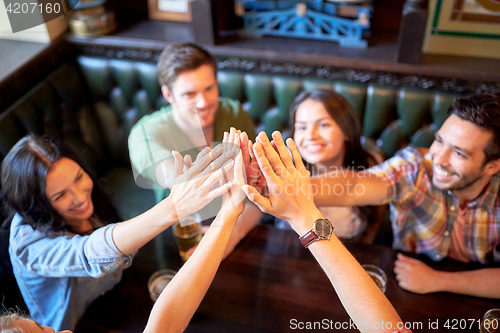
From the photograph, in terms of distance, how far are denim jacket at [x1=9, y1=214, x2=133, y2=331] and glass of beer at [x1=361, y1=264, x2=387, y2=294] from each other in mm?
715

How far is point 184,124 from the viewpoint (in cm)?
101

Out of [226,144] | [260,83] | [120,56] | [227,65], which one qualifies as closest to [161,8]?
[120,56]

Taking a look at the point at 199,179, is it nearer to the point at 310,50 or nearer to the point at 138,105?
the point at 310,50

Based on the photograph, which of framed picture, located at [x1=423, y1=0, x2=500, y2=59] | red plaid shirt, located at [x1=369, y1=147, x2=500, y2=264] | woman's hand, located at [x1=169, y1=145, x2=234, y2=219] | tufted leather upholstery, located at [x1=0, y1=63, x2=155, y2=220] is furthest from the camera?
framed picture, located at [x1=423, y1=0, x2=500, y2=59]

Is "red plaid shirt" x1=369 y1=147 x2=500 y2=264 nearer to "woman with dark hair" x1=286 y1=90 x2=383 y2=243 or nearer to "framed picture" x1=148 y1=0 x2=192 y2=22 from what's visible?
"woman with dark hair" x1=286 y1=90 x2=383 y2=243

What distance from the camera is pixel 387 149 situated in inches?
76.3

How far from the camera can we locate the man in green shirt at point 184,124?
0.91 m

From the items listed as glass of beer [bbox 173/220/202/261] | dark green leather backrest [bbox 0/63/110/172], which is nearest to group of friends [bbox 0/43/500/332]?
glass of beer [bbox 173/220/202/261]

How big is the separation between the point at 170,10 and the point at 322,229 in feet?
5.80

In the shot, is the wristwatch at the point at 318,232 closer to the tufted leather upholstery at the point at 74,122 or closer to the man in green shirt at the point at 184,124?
the man in green shirt at the point at 184,124

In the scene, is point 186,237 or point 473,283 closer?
point 473,283

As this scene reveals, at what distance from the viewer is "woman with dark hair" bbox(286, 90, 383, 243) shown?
52.5 inches

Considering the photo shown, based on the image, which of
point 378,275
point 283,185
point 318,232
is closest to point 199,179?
point 283,185

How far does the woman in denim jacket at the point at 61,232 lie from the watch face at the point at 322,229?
Result: 0.29m
